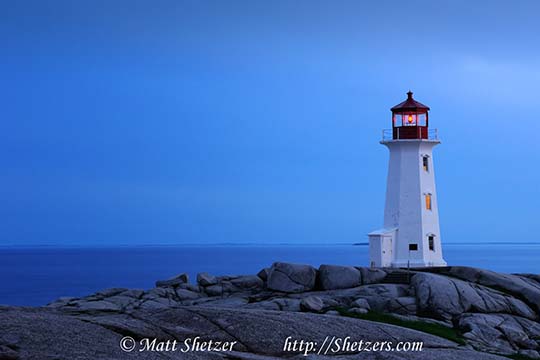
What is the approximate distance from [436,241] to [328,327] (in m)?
23.5

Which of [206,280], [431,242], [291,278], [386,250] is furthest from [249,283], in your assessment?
[431,242]

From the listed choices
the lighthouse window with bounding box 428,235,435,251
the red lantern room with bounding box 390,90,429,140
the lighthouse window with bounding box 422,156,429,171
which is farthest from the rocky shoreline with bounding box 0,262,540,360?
the red lantern room with bounding box 390,90,429,140

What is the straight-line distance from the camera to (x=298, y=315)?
894 inches

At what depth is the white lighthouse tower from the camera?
43.1 m

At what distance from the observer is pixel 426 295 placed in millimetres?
33375

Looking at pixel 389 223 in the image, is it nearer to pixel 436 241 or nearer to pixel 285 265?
pixel 436 241

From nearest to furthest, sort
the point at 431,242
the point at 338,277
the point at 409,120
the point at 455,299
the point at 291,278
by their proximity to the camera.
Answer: the point at 455,299, the point at 291,278, the point at 338,277, the point at 431,242, the point at 409,120

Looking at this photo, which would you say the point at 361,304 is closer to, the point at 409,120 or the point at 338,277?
the point at 338,277

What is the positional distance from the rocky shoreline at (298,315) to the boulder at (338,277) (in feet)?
0.15

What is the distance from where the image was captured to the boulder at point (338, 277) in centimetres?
3550

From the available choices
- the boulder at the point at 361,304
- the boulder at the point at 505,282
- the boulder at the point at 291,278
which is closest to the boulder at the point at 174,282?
the boulder at the point at 291,278

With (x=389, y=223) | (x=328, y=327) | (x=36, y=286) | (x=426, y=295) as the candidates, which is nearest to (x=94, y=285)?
(x=36, y=286)

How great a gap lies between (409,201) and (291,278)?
11.0 meters

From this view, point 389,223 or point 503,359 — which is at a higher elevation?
point 389,223
